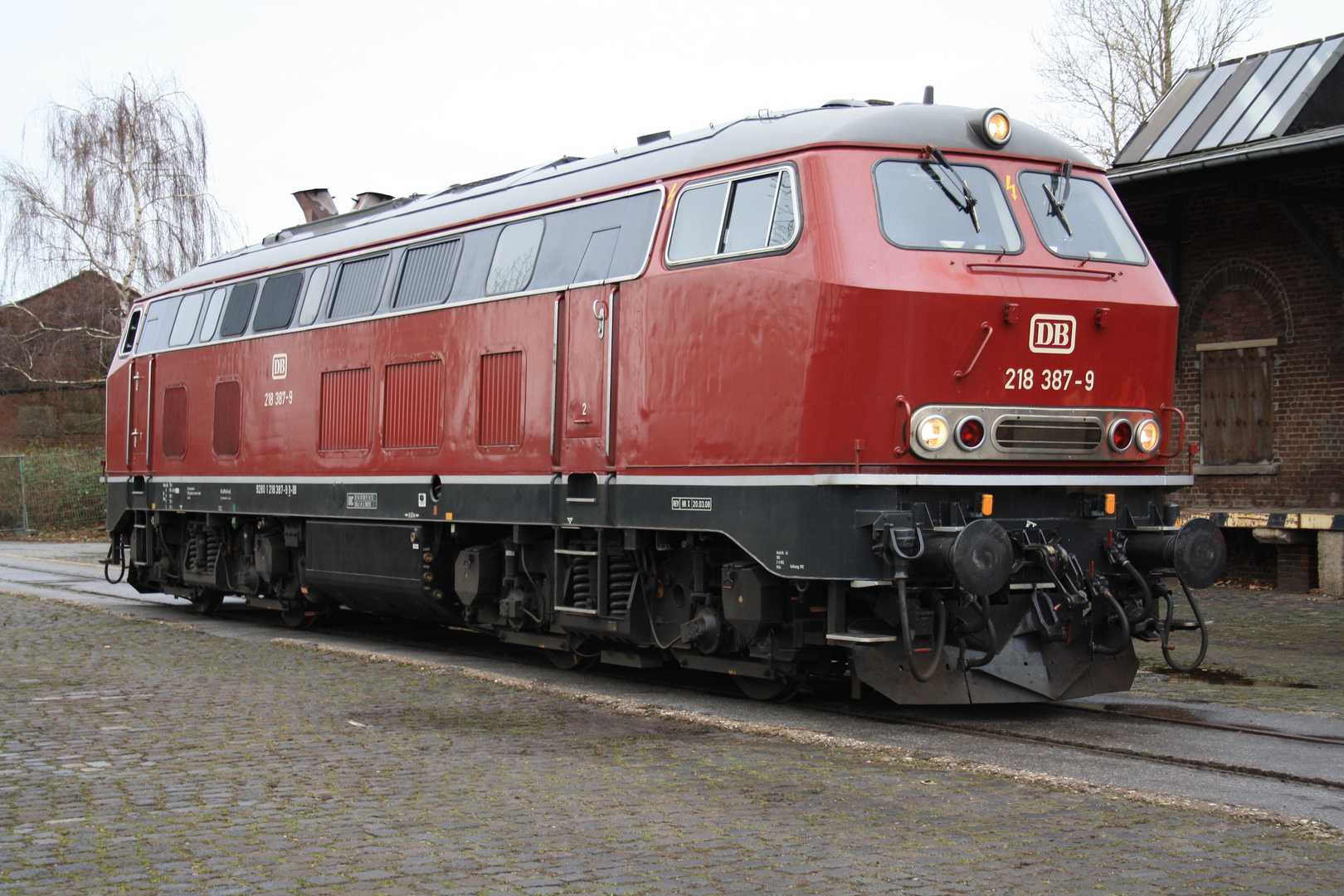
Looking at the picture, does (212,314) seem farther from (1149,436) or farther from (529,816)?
(529,816)

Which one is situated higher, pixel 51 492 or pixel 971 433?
pixel 971 433

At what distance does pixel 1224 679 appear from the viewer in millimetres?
10094

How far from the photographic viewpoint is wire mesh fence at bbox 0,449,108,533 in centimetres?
3331

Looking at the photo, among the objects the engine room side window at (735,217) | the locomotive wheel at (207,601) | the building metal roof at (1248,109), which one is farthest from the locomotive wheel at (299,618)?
the building metal roof at (1248,109)

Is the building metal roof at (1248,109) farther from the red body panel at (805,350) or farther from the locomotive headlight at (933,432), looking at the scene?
the locomotive headlight at (933,432)

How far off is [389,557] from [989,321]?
5.94 m

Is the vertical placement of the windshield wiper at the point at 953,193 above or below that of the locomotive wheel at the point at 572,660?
above

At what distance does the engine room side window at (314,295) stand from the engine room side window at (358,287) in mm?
255

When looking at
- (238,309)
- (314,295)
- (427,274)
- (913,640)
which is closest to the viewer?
(913,640)

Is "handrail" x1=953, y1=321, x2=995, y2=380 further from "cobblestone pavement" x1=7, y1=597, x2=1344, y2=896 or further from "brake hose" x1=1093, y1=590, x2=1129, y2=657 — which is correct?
"cobblestone pavement" x1=7, y1=597, x2=1344, y2=896

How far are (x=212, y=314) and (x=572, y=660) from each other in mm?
6714

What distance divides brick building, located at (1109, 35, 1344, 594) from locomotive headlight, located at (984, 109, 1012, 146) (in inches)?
298

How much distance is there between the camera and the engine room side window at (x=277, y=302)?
1321 cm

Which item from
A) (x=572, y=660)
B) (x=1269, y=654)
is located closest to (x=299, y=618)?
(x=572, y=660)
